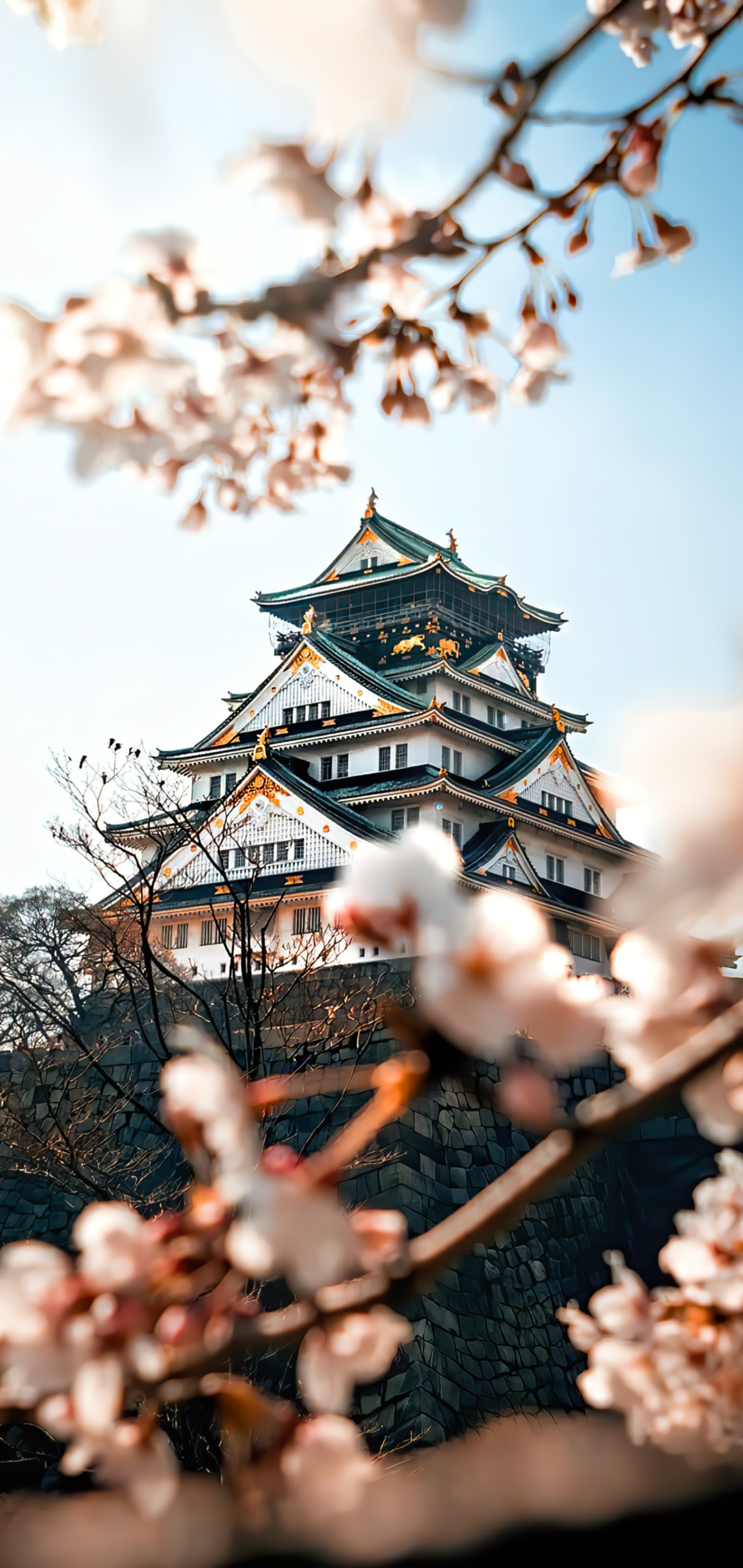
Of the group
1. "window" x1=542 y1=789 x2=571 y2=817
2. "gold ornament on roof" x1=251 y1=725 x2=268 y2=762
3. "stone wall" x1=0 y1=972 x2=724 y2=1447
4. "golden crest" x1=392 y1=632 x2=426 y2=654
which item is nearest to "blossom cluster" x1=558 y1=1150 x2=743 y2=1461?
"stone wall" x1=0 y1=972 x2=724 y2=1447

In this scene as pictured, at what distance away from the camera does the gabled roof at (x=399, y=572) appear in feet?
85.4

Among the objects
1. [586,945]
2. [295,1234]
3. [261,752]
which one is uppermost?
[261,752]

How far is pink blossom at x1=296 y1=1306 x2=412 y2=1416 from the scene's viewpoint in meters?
0.92

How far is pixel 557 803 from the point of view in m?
23.3

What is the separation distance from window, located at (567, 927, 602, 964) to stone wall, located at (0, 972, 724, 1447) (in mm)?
8431

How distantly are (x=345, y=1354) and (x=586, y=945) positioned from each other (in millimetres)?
21990

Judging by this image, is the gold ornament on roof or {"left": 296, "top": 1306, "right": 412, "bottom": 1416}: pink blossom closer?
{"left": 296, "top": 1306, "right": 412, "bottom": 1416}: pink blossom

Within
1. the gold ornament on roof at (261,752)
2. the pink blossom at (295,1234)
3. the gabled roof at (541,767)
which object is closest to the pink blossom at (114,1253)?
the pink blossom at (295,1234)

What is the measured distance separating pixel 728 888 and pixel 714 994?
21 centimetres

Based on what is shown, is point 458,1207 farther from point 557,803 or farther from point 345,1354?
point 557,803

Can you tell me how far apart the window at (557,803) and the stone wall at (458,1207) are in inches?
404

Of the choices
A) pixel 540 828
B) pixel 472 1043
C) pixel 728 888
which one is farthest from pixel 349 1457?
pixel 540 828

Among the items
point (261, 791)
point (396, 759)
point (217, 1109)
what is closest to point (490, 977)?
point (217, 1109)

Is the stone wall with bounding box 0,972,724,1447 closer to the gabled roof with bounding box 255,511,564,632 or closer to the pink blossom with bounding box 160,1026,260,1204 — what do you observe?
the pink blossom with bounding box 160,1026,260,1204
